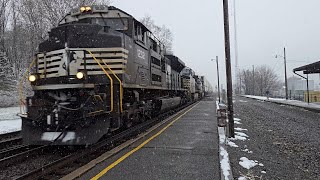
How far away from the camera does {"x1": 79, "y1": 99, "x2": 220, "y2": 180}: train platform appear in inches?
214

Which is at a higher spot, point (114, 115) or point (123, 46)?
point (123, 46)

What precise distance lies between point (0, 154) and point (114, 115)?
3.04m

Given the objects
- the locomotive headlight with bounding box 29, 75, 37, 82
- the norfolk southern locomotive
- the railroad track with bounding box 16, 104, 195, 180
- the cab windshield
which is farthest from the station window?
the locomotive headlight with bounding box 29, 75, 37, 82

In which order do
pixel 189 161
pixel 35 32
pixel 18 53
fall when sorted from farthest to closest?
pixel 18 53, pixel 35 32, pixel 189 161

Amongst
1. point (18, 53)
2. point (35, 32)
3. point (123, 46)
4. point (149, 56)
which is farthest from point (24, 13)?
point (123, 46)

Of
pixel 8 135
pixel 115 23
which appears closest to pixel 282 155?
pixel 115 23

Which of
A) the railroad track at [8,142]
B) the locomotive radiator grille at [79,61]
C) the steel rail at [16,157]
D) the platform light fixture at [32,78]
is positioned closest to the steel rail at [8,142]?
the railroad track at [8,142]

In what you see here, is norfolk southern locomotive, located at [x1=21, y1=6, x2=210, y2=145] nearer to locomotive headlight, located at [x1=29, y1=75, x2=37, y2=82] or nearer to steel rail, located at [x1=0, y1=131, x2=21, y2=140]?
locomotive headlight, located at [x1=29, y1=75, x2=37, y2=82]

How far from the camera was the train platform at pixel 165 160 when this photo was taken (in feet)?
17.9

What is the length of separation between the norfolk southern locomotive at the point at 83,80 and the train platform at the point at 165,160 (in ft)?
3.24

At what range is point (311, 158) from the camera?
790cm

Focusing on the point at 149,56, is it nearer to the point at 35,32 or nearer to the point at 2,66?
the point at 35,32

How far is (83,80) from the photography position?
7.51 meters

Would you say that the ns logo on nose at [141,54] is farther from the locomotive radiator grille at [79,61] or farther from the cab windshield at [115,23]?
the locomotive radiator grille at [79,61]
